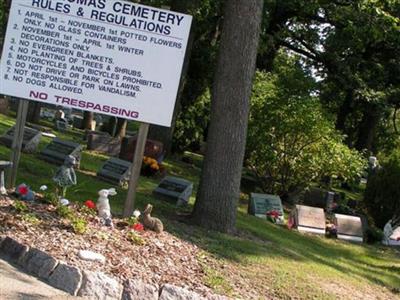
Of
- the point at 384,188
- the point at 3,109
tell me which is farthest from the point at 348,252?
the point at 3,109

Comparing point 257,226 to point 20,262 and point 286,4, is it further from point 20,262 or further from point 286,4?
point 286,4

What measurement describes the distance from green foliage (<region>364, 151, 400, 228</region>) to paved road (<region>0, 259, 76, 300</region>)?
1208cm

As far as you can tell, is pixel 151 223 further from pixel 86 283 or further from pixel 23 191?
pixel 86 283

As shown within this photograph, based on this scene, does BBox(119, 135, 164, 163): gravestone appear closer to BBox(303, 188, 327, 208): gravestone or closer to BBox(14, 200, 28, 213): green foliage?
BBox(303, 188, 327, 208): gravestone

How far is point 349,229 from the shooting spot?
13.4m

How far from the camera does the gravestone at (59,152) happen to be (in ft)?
43.4

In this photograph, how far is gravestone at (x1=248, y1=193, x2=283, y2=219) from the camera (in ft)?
43.2

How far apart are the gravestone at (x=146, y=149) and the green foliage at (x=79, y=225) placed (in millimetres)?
10263

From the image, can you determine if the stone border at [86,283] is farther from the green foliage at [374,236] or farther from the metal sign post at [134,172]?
the green foliage at [374,236]

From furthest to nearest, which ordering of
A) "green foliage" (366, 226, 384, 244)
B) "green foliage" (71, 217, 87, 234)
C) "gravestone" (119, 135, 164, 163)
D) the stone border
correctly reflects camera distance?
1. "gravestone" (119, 135, 164, 163)
2. "green foliage" (366, 226, 384, 244)
3. "green foliage" (71, 217, 87, 234)
4. the stone border

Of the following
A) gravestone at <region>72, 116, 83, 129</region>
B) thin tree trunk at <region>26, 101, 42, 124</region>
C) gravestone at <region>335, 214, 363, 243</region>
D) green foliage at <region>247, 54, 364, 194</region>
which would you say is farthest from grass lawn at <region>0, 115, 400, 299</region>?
gravestone at <region>72, 116, 83, 129</region>

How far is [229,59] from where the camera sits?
8938 mm

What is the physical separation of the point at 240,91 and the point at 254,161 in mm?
8151

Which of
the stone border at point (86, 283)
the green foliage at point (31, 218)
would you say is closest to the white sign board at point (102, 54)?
the green foliage at point (31, 218)
